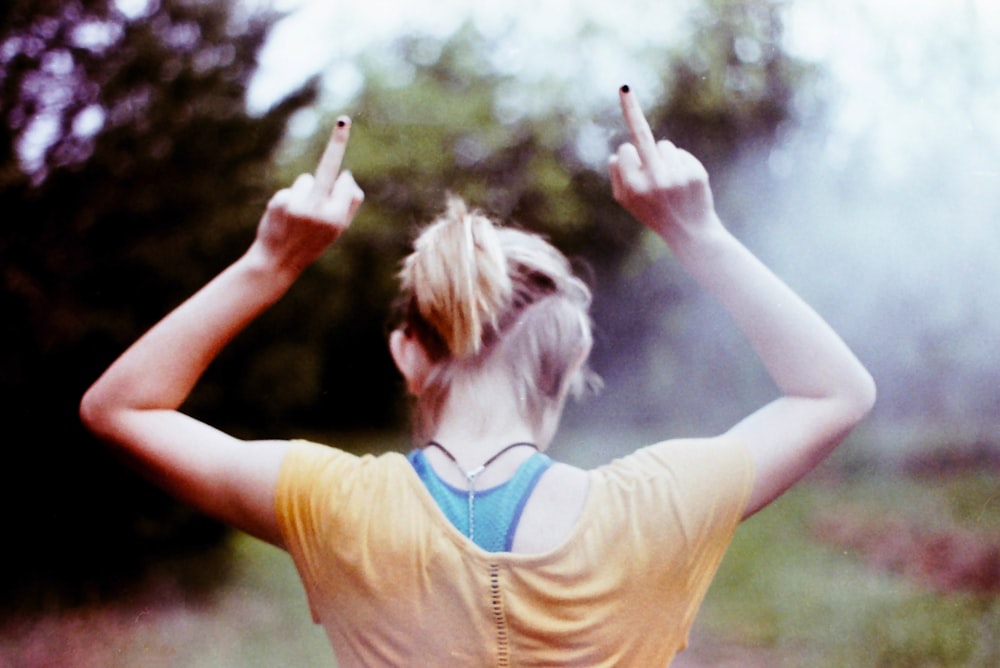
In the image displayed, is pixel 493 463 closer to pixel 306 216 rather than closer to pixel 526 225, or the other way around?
pixel 306 216

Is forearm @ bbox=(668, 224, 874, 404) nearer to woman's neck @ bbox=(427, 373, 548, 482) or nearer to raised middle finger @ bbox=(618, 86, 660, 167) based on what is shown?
raised middle finger @ bbox=(618, 86, 660, 167)

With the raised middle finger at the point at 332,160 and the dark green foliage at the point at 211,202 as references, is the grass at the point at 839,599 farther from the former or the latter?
the raised middle finger at the point at 332,160

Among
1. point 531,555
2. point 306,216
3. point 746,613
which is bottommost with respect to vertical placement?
point 746,613

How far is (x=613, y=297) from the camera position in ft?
4.13

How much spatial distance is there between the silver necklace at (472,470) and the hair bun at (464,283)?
0.09 meters

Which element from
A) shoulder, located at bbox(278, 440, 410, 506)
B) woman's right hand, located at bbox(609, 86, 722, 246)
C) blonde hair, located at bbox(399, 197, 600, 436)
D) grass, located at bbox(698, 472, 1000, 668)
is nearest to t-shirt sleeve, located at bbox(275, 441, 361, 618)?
shoulder, located at bbox(278, 440, 410, 506)

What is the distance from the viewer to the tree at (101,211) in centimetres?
125

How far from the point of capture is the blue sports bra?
32.1 inches

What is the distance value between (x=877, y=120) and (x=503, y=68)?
514mm

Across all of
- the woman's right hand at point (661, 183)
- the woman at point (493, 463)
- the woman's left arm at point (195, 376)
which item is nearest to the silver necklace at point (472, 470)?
the woman at point (493, 463)

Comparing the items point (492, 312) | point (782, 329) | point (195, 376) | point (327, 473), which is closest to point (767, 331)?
point (782, 329)

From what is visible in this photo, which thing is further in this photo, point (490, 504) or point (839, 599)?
point (839, 599)

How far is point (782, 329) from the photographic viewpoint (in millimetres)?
867

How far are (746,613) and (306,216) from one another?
78 centimetres
